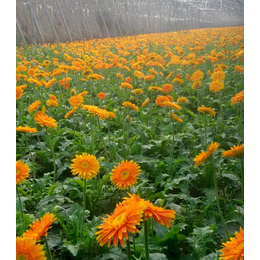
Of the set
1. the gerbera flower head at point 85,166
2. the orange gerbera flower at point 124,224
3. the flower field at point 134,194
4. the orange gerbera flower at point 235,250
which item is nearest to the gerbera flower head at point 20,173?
the flower field at point 134,194

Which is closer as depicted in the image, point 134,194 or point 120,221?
point 120,221

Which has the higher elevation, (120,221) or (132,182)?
(120,221)

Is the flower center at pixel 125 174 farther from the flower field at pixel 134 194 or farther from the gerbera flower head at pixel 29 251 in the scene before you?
the gerbera flower head at pixel 29 251

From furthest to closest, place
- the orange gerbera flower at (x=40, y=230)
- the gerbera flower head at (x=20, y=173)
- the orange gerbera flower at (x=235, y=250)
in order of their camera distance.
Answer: the gerbera flower head at (x=20, y=173) < the orange gerbera flower at (x=40, y=230) < the orange gerbera flower at (x=235, y=250)

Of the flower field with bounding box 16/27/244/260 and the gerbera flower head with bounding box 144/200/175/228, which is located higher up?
the gerbera flower head with bounding box 144/200/175/228

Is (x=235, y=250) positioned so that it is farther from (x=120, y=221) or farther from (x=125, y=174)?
(x=125, y=174)

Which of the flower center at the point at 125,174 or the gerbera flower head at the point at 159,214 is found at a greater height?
the gerbera flower head at the point at 159,214

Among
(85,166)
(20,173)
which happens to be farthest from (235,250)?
(20,173)

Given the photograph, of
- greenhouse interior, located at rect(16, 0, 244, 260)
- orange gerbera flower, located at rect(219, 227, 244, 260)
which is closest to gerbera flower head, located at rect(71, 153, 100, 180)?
greenhouse interior, located at rect(16, 0, 244, 260)

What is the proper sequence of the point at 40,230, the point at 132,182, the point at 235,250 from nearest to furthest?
the point at 235,250, the point at 40,230, the point at 132,182

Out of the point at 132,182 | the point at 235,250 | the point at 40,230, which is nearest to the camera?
the point at 235,250

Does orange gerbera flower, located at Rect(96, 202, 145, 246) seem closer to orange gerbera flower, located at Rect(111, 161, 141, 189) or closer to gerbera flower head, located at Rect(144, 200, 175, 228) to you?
gerbera flower head, located at Rect(144, 200, 175, 228)

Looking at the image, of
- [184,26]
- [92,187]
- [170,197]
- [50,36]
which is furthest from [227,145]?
[184,26]

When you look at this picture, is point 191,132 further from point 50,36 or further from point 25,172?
point 50,36
